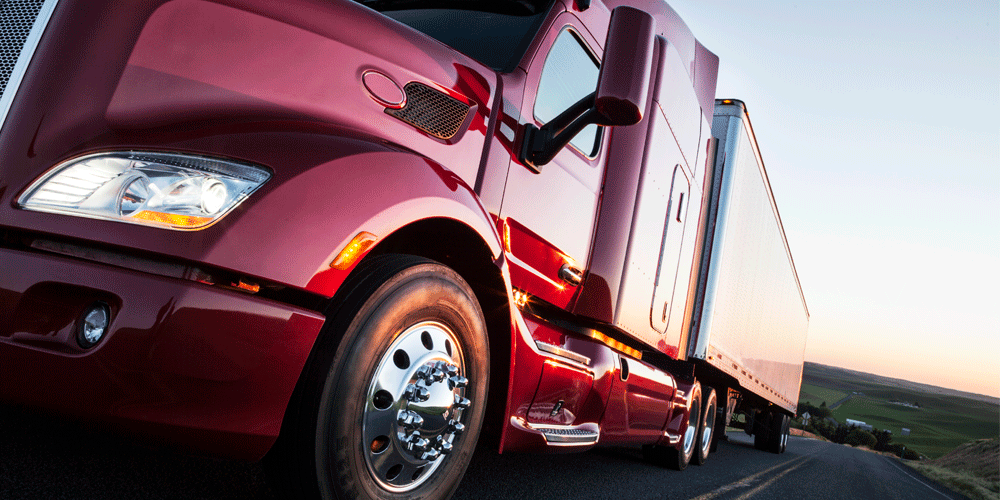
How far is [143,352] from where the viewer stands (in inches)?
59.2

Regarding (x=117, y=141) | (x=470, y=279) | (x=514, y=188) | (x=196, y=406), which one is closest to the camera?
(x=196, y=406)

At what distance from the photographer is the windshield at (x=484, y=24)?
307cm

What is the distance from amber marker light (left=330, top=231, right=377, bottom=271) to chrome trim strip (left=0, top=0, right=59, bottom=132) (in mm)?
893

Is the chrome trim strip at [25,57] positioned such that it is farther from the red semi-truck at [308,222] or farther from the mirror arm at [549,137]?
the mirror arm at [549,137]

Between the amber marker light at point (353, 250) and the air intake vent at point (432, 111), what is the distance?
0.57 meters

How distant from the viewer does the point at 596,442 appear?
12.5ft

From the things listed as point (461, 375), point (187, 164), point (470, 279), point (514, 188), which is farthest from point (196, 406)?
point (514, 188)

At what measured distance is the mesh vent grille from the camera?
5.87 feet

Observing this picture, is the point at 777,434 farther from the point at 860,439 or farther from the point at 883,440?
the point at 860,439

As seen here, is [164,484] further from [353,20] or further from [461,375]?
[353,20]

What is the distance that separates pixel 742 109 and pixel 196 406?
6519 millimetres

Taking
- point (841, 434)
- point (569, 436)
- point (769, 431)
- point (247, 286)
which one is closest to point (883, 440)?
point (841, 434)

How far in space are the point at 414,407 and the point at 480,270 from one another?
682 millimetres

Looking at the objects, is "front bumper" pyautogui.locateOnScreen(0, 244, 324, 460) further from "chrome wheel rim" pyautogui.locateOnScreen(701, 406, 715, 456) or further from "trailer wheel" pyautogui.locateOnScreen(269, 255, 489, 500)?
"chrome wheel rim" pyautogui.locateOnScreen(701, 406, 715, 456)
